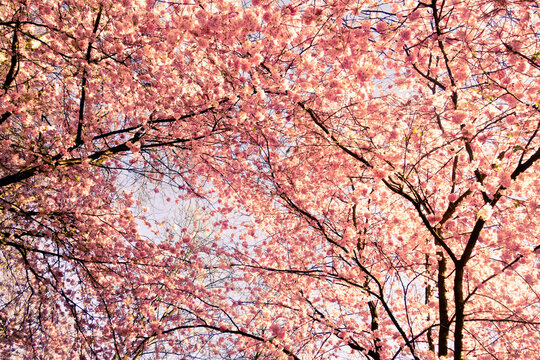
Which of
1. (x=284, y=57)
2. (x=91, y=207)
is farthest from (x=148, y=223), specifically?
(x=284, y=57)

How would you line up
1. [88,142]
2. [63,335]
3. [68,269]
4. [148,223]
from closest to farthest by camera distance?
[88,142] < [68,269] < [148,223] < [63,335]

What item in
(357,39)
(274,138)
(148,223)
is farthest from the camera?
(148,223)

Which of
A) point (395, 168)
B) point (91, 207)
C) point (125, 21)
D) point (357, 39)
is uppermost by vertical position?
point (125, 21)

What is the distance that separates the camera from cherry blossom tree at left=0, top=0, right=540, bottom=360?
14.7 ft

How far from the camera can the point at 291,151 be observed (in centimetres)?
634

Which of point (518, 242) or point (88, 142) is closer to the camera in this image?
point (518, 242)

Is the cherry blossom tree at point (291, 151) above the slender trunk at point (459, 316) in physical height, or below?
above

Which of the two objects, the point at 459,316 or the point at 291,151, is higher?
the point at 291,151

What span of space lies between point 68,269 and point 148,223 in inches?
69.9

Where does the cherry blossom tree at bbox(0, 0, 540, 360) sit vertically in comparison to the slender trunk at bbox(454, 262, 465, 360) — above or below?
above

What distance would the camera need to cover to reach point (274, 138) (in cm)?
604

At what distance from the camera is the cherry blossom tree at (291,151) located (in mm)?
4484

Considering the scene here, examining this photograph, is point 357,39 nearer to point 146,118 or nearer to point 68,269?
point 146,118

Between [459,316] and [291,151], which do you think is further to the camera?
[291,151]
